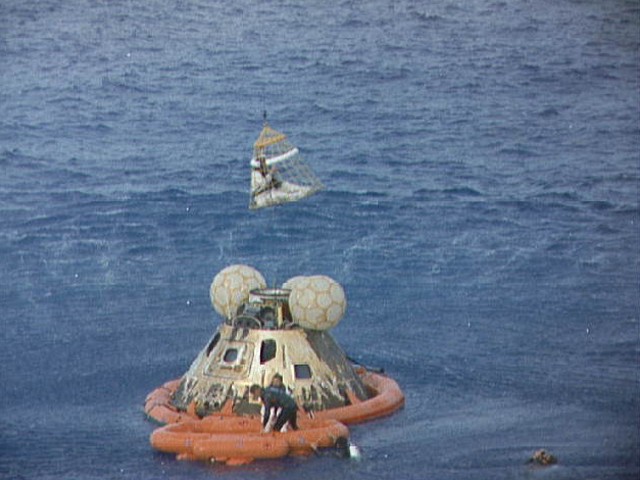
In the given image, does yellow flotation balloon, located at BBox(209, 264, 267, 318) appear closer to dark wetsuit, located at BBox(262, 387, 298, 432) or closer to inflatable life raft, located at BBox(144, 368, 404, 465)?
inflatable life raft, located at BBox(144, 368, 404, 465)

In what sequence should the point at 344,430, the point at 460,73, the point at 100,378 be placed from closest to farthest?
the point at 344,430, the point at 100,378, the point at 460,73

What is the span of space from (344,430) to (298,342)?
2.48 metres

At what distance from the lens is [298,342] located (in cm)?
3672

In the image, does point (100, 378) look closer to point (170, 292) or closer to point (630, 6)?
point (170, 292)

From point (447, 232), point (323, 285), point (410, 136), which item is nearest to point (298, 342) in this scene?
point (323, 285)

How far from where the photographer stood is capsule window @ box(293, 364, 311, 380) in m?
36.5

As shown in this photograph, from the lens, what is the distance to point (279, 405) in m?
34.7

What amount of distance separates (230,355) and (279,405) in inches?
104

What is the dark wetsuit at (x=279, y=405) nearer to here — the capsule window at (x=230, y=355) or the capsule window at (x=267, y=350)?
the capsule window at (x=267, y=350)

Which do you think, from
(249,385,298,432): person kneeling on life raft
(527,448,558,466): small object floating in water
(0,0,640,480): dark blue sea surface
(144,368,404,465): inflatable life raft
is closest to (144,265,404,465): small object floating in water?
(144,368,404,465): inflatable life raft

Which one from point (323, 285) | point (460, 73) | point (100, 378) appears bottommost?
point (100, 378)

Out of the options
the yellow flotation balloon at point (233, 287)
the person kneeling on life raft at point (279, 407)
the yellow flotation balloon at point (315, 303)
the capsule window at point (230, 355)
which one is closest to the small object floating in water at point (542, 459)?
the person kneeling on life raft at point (279, 407)

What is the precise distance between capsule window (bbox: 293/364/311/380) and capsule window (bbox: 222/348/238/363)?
4.59 feet

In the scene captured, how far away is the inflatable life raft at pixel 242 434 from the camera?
3441cm
